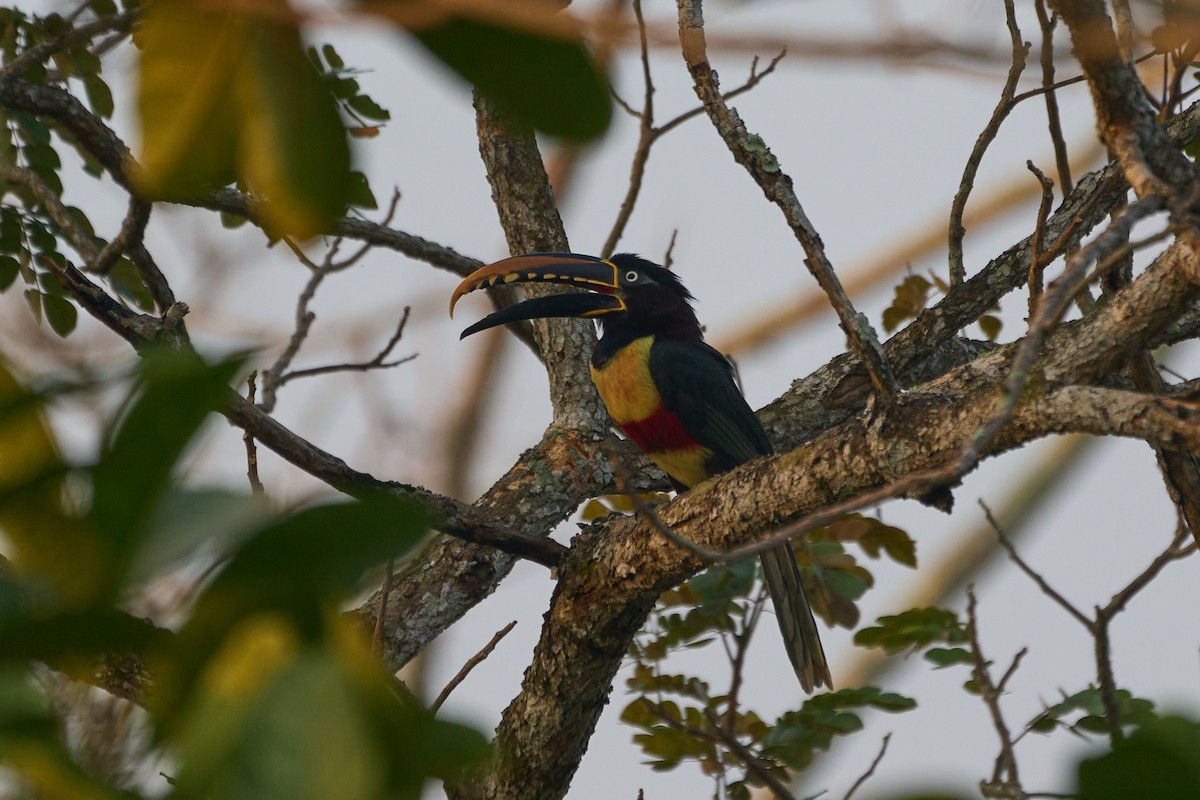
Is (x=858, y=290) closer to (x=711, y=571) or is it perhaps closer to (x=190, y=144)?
(x=711, y=571)

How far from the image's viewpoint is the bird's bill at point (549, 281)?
4.36m

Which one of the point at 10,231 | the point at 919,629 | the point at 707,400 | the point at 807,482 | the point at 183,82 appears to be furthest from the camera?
the point at 707,400

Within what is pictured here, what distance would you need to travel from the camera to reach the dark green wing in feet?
15.2

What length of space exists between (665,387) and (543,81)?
4.16 meters

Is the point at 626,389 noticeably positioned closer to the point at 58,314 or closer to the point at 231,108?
the point at 58,314

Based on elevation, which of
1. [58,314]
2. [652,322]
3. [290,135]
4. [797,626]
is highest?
[652,322]

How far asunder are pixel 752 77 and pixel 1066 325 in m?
1.99

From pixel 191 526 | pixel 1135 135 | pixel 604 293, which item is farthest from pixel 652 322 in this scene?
pixel 191 526

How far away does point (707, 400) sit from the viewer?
481 cm

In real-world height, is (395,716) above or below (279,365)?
below

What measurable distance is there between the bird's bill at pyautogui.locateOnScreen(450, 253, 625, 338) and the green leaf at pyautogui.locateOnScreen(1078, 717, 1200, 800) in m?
3.80

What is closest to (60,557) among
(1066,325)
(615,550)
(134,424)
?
(134,424)

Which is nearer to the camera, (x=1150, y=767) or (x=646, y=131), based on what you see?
(x=1150, y=767)

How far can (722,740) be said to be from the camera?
2.79 metres
